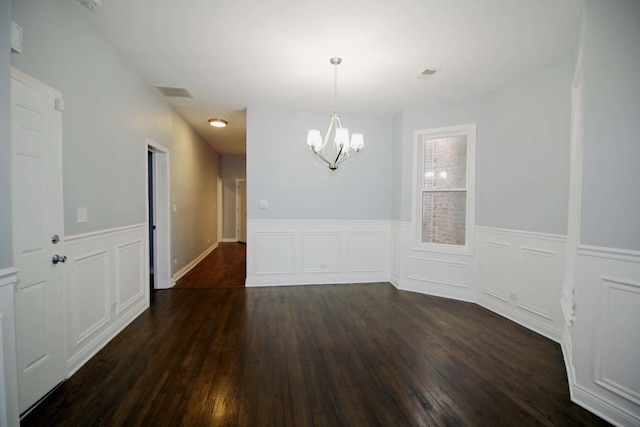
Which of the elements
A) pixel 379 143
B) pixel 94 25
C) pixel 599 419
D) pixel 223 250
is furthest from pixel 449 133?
pixel 223 250

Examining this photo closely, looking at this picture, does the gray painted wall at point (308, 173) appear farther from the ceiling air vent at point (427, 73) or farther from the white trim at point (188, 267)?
the white trim at point (188, 267)

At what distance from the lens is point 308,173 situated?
14.9 feet

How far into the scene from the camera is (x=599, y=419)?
5.79ft

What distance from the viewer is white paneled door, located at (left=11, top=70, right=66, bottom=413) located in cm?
170

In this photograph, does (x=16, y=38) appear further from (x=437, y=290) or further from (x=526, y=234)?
(x=437, y=290)

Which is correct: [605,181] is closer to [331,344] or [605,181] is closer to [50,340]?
[331,344]

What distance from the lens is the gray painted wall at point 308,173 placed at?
4.39 m

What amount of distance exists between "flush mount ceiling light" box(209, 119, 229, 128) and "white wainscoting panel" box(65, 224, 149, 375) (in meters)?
2.45

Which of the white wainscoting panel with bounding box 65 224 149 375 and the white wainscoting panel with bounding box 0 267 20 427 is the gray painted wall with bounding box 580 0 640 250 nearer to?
the white wainscoting panel with bounding box 0 267 20 427

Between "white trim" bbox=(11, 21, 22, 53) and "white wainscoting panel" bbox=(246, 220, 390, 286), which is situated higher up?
"white trim" bbox=(11, 21, 22, 53)

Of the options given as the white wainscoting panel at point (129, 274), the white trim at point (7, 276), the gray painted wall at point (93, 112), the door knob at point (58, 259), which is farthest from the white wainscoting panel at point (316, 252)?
the white trim at point (7, 276)

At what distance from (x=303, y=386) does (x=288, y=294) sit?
2064 mm

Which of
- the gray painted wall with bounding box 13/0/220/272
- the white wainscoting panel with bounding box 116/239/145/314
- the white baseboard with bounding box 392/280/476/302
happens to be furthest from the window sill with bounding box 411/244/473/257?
the gray painted wall with bounding box 13/0/220/272

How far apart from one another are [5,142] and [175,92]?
8.86 ft
